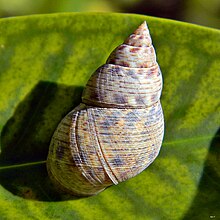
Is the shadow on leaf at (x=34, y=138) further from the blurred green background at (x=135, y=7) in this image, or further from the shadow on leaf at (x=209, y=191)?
the blurred green background at (x=135, y=7)

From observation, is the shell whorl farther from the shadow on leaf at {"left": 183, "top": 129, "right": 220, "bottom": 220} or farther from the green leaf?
the shadow on leaf at {"left": 183, "top": 129, "right": 220, "bottom": 220}

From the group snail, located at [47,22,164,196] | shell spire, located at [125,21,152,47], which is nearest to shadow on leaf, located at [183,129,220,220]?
snail, located at [47,22,164,196]

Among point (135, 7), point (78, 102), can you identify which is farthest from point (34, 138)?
point (135, 7)

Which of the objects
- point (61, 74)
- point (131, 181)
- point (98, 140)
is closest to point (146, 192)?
point (131, 181)

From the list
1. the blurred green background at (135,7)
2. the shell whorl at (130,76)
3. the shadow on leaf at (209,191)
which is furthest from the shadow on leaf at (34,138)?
the blurred green background at (135,7)

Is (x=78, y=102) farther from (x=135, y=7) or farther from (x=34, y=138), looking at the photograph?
(x=135, y=7)

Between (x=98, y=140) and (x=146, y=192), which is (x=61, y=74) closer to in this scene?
(x=98, y=140)
